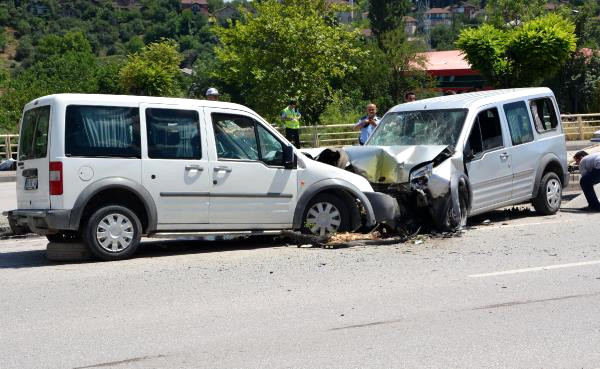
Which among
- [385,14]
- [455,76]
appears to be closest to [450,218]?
[455,76]

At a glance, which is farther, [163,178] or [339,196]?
[339,196]

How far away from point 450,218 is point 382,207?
949mm

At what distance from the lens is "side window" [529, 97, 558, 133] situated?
13.6m

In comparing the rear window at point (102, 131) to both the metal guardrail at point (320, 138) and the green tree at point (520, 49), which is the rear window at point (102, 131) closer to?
the metal guardrail at point (320, 138)

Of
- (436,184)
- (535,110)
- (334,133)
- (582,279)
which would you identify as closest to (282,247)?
(436,184)

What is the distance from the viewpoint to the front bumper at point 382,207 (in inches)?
445

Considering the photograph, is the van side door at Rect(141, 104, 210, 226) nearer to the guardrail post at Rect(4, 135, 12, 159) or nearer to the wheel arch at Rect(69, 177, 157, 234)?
the wheel arch at Rect(69, 177, 157, 234)

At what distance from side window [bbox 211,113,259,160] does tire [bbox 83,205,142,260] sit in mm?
1351

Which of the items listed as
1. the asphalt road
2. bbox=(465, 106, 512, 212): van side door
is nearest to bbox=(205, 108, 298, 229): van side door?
the asphalt road

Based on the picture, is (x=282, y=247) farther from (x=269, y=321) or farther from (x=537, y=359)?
(x=537, y=359)

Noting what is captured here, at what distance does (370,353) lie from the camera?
619cm

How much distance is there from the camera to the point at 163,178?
10.3 meters

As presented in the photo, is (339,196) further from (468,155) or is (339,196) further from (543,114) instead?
(543,114)

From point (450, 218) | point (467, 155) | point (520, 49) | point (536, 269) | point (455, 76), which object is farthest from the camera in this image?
point (455, 76)
